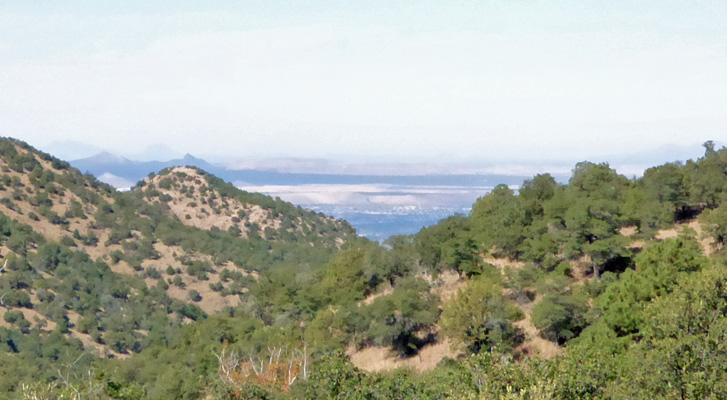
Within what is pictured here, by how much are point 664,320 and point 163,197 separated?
13128cm

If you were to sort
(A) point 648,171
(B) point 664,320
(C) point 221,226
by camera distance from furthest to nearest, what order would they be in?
(C) point 221,226, (A) point 648,171, (B) point 664,320

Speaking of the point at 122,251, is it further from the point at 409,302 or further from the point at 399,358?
the point at 409,302

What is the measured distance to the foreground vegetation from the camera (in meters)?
21.4

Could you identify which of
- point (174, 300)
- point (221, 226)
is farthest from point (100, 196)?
point (174, 300)

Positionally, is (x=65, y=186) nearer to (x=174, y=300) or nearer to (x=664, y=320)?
(x=174, y=300)

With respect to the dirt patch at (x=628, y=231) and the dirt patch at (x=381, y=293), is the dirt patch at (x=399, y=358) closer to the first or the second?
the dirt patch at (x=381, y=293)

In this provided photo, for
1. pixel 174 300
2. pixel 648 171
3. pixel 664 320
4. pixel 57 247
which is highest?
pixel 648 171

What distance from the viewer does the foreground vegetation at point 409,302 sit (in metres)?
21.4

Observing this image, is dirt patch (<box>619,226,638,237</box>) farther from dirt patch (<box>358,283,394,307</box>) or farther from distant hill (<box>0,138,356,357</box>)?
distant hill (<box>0,138,356,357</box>)

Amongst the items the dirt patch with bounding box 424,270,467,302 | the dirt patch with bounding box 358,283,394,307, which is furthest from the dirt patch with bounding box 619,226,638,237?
the dirt patch with bounding box 358,283,394,307

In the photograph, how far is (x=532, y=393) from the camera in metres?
14.1

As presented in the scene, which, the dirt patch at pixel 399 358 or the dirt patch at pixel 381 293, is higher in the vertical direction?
the dirt patch at pixel 381 293

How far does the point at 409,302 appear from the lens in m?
45.5

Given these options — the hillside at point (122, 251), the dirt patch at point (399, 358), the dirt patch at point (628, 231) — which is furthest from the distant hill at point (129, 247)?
the dirt patch at point (628, 231)
